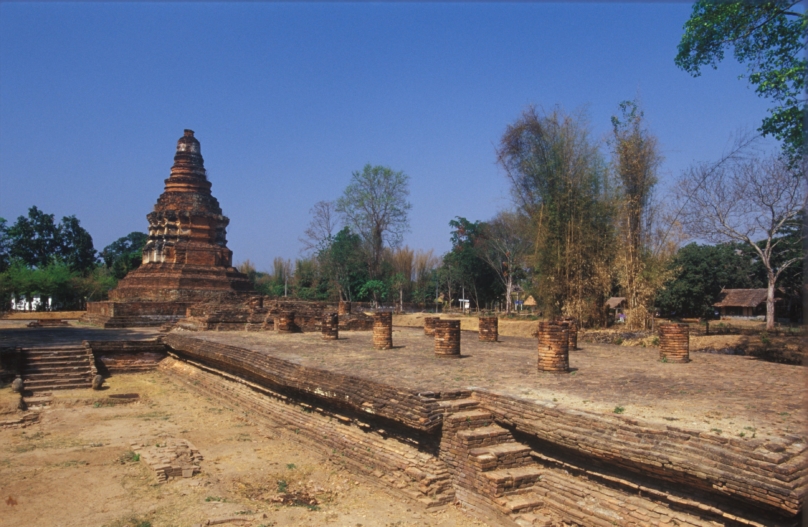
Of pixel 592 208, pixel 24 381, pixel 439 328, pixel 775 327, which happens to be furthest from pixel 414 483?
pixel 775 327

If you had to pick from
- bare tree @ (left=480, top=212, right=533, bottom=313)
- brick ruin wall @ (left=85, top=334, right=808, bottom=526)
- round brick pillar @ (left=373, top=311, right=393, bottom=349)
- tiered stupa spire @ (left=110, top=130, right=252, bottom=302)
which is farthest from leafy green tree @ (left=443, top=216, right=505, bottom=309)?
brick ruin wall @ (left=85, top=334, right=808, bottom=526)

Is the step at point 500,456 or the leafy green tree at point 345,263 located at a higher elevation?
the leafy green tree at point 345,263

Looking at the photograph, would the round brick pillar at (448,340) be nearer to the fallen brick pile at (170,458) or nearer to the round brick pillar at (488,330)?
the round brick pillar at (488,330)

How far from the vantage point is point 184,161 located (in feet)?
86.6

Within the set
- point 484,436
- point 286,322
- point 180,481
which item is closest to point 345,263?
point 286,322

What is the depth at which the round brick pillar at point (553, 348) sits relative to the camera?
26.0ft

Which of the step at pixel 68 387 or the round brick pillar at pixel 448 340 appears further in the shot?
the step at pixel 68 387

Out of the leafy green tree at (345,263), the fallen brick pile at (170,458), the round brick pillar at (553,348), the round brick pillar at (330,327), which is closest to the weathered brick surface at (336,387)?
the fallen brick pile at (170,458)

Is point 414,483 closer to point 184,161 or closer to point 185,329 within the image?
point 185,329

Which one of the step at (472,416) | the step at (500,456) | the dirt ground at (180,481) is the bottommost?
the dirt ground at (180,481)

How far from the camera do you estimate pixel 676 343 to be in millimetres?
9383

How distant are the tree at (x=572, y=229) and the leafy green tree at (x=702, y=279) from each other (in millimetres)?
17774

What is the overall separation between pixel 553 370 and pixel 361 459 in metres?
2.96

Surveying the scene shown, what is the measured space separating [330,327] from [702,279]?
27.7 meters
